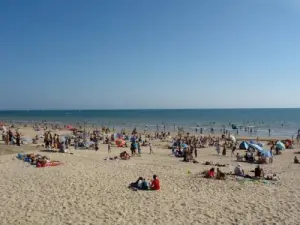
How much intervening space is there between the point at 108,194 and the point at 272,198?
219 inches

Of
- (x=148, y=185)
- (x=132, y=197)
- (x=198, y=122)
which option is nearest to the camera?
(x=132, y=197)

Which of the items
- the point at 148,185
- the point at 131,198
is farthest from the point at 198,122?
the point at 131,198

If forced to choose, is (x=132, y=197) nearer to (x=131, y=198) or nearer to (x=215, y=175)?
(x=131, y=198)

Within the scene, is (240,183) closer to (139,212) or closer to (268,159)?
(139,212)

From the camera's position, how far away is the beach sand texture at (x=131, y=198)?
854 cm

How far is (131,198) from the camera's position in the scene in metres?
10.4

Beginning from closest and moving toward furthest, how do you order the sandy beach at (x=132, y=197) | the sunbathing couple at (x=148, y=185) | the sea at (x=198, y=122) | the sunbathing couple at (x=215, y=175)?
1. the sandy beach at (x=132, y=197)
2. the sunbathing couple at (x=148, y=185)
3. the sunbathing couple at (x=215, y=175)
4. the sea at (x=198, y=122)

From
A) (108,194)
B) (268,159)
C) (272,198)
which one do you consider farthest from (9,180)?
(268,159)

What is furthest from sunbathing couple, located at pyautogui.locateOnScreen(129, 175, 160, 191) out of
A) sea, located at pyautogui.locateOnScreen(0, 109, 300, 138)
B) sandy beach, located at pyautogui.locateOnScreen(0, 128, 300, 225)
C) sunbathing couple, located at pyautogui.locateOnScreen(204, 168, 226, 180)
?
sea, located at pyautogui.locateOnScreen(0, 109, 300, 138)

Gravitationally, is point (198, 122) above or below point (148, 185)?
below

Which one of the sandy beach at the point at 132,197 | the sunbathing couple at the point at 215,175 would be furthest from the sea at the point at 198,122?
the sandy beach at the point at 132,197

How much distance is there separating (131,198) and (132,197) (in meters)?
0.13

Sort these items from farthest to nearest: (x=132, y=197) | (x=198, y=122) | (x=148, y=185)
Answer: (x=198, y=122) → (x=148, y=185) → (x=132, y=197)

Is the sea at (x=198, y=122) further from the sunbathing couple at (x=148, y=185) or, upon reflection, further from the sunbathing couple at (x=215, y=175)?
the sunbathing couple at (x=148, y=185)
